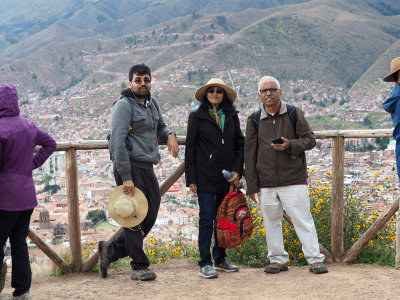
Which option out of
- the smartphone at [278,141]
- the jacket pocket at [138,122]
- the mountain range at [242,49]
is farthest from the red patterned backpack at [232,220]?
the mountain range at [242,49]

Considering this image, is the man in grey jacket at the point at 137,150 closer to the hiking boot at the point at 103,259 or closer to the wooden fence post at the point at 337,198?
the hiking boot at the point at 103,259

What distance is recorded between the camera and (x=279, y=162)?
13.0ft

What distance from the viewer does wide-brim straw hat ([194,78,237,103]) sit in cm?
402

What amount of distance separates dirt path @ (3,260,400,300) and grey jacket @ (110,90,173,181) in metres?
0.90

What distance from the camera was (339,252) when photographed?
15.3 feet

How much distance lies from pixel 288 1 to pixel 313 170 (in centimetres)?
14710

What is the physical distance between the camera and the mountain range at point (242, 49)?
237ft

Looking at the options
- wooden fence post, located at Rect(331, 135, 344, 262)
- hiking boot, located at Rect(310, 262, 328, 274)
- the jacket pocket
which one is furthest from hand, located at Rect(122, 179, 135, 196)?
wooden fence post, located at Rect(331, 135, 344, 262)

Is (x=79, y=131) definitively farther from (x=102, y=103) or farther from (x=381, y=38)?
(x=381, y=38)

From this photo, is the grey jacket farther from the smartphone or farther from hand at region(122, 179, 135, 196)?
the smartphone

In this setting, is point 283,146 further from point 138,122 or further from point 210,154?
point 138,122

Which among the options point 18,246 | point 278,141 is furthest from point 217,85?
point 18,246

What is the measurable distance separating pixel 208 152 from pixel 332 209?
1418 millimetres

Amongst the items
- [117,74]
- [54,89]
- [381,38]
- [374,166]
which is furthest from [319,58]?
[374,166]
